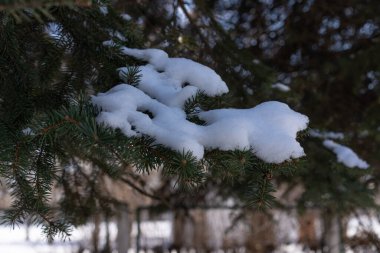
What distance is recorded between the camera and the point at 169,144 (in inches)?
48.1

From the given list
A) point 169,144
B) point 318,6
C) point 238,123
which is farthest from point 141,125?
point 318,6

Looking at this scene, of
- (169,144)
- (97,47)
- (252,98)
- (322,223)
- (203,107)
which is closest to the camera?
(169,144)

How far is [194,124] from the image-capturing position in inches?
52.0

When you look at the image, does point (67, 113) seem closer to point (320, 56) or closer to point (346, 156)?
point (346, 156)

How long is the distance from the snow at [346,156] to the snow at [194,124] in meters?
1.63

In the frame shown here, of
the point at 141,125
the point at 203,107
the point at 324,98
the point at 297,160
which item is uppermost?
the point at 324,98

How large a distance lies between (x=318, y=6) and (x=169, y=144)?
11.6 ft

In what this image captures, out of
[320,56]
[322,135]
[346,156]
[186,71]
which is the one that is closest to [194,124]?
[186,71]

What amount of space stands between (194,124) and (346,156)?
1.94 m

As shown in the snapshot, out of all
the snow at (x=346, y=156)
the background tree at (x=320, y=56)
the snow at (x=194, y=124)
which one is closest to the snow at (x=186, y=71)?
the snow at (x=194, y=124)

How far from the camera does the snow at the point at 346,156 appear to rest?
2.89 m

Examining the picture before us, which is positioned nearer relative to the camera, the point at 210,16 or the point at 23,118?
the point at 23,118

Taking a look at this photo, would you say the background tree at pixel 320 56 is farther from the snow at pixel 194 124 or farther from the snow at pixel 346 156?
the snow at pixel 194 124

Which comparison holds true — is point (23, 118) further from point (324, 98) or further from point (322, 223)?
point (322, 223)
